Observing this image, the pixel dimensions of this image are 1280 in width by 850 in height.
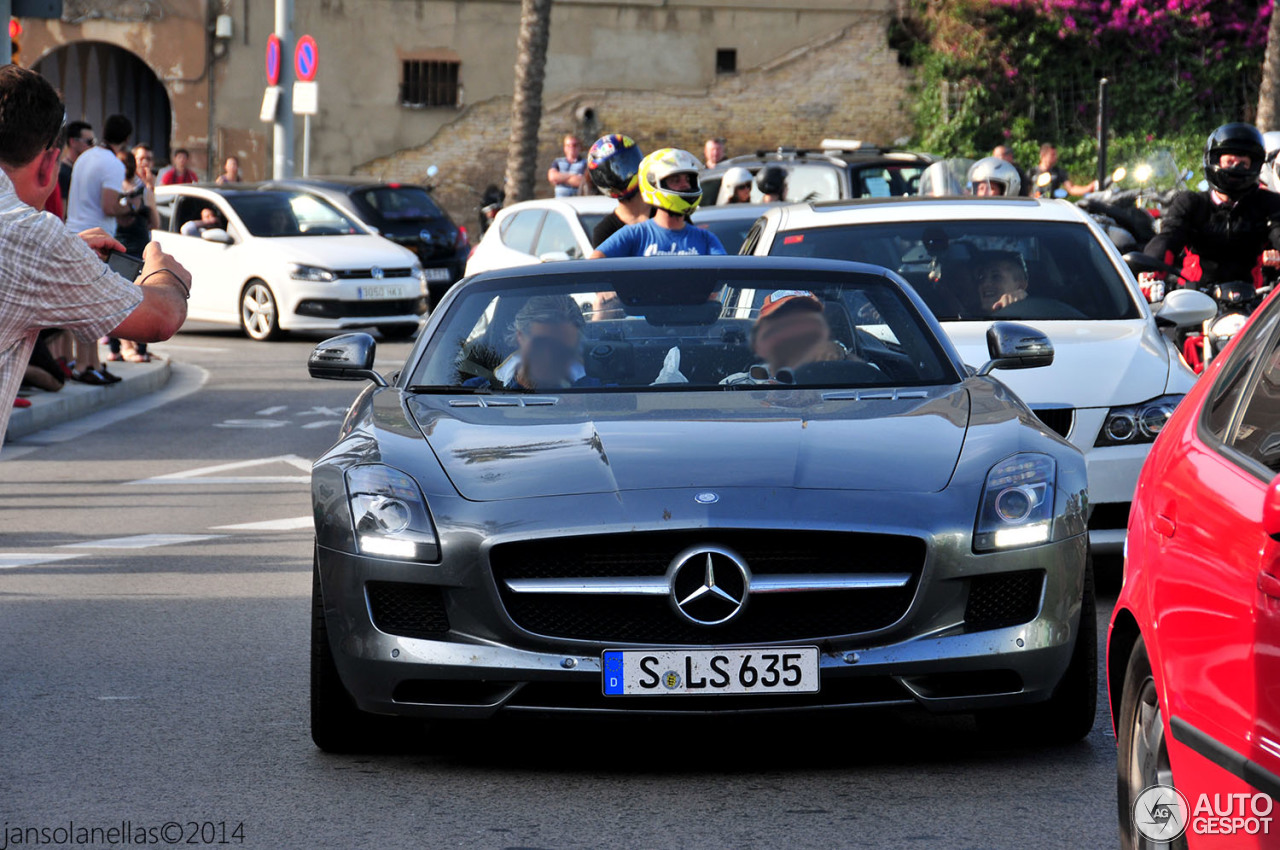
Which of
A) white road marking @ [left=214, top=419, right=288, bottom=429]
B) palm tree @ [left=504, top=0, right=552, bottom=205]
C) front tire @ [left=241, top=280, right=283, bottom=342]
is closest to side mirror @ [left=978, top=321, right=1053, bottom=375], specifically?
white road marking @ [left=214, top=419, right=288, bottom=429]

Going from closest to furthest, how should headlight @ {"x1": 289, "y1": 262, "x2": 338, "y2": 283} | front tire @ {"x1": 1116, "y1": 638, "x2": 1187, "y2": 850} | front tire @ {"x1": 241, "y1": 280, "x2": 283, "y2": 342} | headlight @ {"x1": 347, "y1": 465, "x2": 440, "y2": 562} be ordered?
front tire @ {"x1": 1116, "y1": 638, "x2": 1187, "y2": 850}
headlight @ {"x1": 347, "y1": 465, "x2": 440, "y2": 562}
headlight @ {"x1": 289, "y1": 262, "x2": 338, "y2": 283}
front tire @ {"x1": 241, "y1": 280, "x2": 283, "y2": 342}

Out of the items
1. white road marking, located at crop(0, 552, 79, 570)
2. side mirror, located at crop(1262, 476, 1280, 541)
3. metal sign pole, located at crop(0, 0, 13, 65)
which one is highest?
metal sign pole, located at crop(0, 0, 13, 65)

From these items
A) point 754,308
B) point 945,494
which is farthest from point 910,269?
point 945,494

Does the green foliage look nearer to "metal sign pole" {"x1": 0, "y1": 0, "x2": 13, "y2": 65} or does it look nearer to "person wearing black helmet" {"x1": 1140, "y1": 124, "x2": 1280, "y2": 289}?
"metal sign pole" {"x1": 0, "y1": 0, "x2": 13, "y2": 65}

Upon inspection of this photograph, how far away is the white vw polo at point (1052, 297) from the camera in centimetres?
804

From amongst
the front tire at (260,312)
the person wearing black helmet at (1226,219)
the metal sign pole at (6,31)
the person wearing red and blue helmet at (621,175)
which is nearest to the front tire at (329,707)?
the person wearing red and blue helmet at (621,175)

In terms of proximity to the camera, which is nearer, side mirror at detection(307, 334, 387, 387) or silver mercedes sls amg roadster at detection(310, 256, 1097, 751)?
silver mercedes sls amg roadster at detection(310, 256, 1097, 751)

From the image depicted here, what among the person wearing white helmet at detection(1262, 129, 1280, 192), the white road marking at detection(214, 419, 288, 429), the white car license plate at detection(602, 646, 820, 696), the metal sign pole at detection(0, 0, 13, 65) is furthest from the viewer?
the white road marking at detection(214, 419, 288, 429)

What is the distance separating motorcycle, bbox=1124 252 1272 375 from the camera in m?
10.4

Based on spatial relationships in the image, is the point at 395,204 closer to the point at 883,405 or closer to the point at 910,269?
the point at 910,269

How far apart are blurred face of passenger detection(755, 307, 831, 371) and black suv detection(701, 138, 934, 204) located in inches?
521

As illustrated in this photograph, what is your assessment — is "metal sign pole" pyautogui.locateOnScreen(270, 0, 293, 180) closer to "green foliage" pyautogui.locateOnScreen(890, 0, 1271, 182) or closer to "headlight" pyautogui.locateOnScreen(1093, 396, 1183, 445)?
"green foliage" pyautogui.locateOnScreen(890, 0, 1271, 182)

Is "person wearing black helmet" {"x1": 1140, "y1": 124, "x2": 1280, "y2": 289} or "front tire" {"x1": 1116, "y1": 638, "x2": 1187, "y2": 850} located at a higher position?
"person wearing black helmet" {"x1": 1140, "y1": 124, "x2": 1280, "y2": 289}

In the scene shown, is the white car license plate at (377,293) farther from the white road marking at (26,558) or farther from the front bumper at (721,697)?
the front bumper at (721,697)
